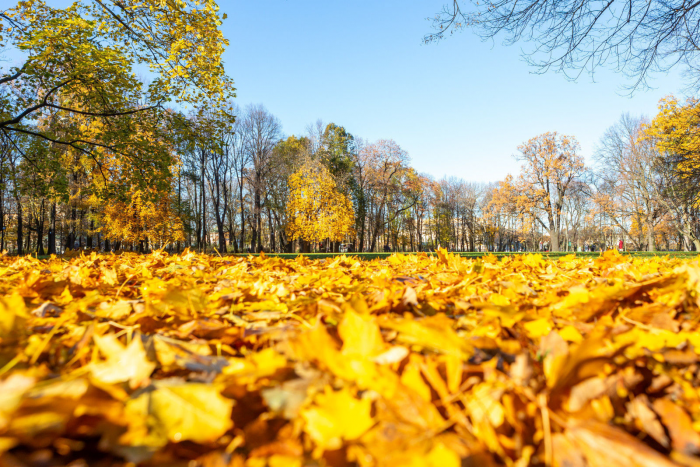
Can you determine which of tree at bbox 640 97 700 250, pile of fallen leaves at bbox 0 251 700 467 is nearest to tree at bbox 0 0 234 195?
pile of fallen leaves at bbox 0 251 700 467

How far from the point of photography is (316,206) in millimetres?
25719

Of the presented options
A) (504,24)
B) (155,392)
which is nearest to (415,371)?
(155,392)

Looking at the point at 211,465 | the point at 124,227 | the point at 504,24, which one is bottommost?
the point at 211,465

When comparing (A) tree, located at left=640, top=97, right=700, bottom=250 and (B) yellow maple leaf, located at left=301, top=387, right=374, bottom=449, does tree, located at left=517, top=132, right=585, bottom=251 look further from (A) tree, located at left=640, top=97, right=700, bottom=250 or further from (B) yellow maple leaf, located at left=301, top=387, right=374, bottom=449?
(B) yellow maple leaf, located at left=301, top=387, right=374, bottom=449

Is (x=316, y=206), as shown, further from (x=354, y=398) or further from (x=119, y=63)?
(x=354, y=398)

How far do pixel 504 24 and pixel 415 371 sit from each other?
523cm

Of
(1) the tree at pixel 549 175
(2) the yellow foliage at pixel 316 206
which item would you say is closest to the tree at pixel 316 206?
(2) the yellow foliage at pixel 316 206

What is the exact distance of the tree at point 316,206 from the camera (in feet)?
83.4

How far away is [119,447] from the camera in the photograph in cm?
30

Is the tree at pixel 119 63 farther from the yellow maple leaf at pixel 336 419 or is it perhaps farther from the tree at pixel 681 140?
the tree at pixel 681 140

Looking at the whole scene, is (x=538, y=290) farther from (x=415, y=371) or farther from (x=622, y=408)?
(x=415, y=371)

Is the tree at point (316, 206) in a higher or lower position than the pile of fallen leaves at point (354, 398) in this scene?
higher

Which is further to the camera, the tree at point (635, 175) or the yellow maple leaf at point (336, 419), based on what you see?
the tree at point (635, 175)

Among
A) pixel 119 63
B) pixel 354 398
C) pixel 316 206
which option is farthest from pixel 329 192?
pixel 354 398
